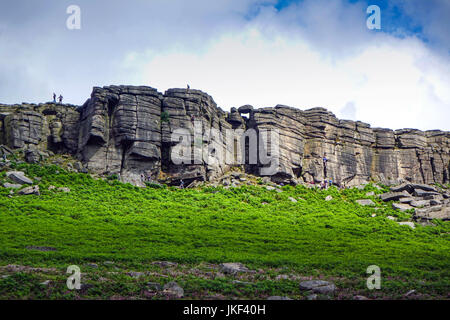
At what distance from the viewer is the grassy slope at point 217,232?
1076 inches

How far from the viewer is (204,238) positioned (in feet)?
116

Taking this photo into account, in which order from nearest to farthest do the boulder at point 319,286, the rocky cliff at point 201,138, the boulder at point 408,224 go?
the boulder at point 319,286 → the boulder at point 408,224 → the rocky cliff at point 201,138

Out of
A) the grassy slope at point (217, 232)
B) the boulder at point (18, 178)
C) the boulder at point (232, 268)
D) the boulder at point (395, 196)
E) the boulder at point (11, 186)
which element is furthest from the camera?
the boulder at point (395, 196)

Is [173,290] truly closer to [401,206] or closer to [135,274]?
[135,274]

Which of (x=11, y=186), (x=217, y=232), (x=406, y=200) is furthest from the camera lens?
(x=406, y=200)

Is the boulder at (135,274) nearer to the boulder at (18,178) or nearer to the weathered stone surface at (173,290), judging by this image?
the weathered stone surface at (173,290)

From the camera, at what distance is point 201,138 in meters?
60.2

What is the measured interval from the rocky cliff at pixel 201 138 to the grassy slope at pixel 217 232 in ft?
20.2

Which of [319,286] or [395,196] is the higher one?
[395,196]

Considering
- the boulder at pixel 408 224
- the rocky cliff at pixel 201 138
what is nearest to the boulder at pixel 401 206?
the boulder at pixel 408 224

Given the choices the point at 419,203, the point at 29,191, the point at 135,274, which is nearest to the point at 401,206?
the point at 419,203

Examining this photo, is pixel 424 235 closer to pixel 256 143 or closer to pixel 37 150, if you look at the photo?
pixel 256 143

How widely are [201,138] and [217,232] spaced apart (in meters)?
24.1
